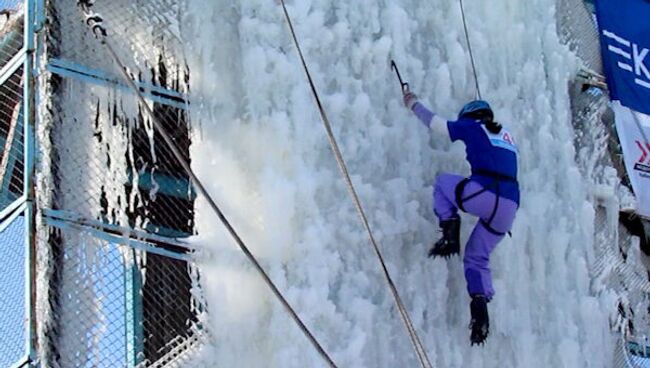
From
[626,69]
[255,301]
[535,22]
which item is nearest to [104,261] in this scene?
[255,301]

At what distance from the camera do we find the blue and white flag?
21.8 feet

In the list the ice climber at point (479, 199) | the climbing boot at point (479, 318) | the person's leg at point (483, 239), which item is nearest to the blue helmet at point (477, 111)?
the ice climber at point (479, 199)

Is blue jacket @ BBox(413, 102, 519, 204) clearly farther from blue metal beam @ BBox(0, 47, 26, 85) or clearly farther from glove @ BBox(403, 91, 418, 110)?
blue metal beam @ BBox(0, 47, 26, 85)

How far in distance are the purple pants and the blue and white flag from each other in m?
1.77

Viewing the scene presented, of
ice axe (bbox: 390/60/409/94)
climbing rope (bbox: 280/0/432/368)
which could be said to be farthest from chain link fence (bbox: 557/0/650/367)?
climbing rope (bbox: 280/0/432/368)

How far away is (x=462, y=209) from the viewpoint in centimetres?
507

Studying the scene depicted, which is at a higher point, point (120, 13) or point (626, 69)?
point (626, 69)

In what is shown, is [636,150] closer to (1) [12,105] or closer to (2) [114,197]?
(2) [114,197]

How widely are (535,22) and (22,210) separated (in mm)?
2883

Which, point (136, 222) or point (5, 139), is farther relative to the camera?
point (5, 139)

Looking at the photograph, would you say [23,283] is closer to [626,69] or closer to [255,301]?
[255,301]

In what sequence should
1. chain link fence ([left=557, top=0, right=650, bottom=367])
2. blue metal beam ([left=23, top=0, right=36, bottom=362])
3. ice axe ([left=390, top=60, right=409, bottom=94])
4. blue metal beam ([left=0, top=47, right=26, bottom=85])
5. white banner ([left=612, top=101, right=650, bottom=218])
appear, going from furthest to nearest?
white banner ([left=612, top=101, right=650, bottom=218]), chain link fence ([left=557, top=0, right=650, bottom=367]), ice axe ([left=390, top=60, right=409, bottom=94]), blue metal beam ([left=0, top=47, right=26, bottom=85]), blue metal beam ([left=23, top=0, right=36, bottom=362])

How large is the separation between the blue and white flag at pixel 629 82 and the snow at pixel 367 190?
29.2 inches

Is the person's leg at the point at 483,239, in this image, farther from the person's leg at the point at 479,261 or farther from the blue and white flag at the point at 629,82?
the blue and white flag at the point at 629,82
